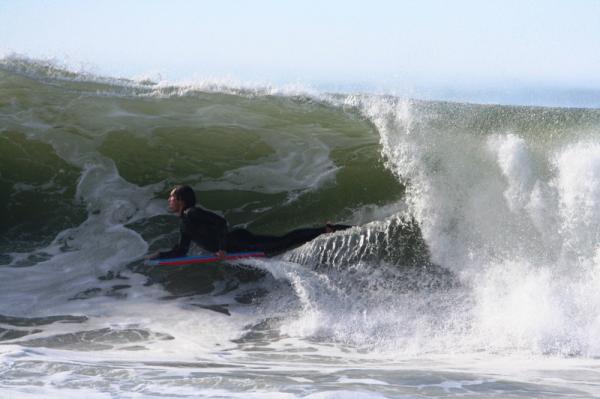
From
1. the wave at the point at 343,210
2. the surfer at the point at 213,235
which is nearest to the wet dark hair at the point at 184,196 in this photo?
the surfer at the point at 213,235

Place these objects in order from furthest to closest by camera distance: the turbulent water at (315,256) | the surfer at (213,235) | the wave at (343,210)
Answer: the surfer at (213,235) → the wave at (343,210) → the turbulent water at (315,256)

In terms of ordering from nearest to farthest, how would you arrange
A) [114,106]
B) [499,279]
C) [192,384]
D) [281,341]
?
[192,384], [281,341], [499,279], [114,106]

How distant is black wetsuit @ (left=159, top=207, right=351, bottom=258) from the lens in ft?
27.5

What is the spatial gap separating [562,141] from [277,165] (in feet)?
13.3

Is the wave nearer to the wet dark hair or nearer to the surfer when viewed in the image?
the surfer

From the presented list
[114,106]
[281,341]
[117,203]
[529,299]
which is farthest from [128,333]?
[114,106]

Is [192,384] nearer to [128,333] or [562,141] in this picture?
[128,333]

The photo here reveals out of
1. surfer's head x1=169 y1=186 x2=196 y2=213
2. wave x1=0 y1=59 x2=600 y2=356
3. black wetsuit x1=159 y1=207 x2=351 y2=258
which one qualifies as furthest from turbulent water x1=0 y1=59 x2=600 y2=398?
surfer's head x1=169 y1=186 x2=196 y2=213

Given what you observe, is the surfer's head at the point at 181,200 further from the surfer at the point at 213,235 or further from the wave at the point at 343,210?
the wave at the point at 343,210

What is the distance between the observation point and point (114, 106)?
521 inches

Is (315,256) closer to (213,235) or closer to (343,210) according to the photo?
(213,235)

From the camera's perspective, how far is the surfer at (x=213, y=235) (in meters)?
8.38

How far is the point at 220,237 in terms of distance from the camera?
839 cm

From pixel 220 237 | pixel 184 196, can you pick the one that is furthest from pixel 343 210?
pixel 184 196
